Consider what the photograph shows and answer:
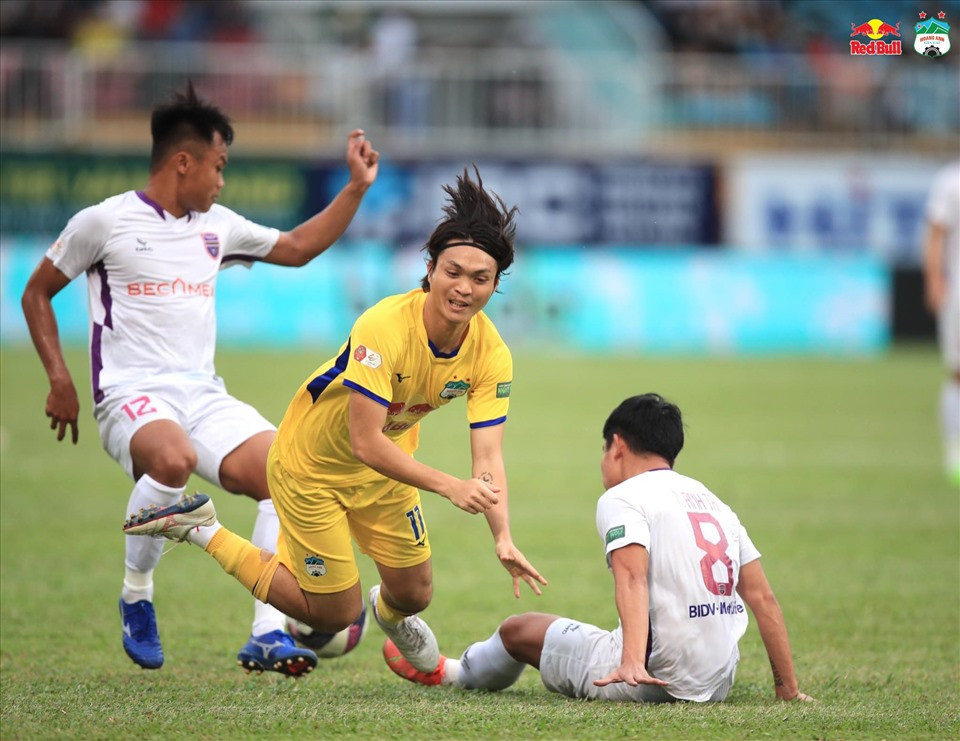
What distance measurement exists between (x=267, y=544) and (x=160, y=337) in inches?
41.8

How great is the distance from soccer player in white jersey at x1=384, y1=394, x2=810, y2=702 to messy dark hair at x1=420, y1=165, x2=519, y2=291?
756 mm

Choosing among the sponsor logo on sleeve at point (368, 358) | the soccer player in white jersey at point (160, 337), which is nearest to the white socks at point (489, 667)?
the soccer player in white jersey at point (160, 337)

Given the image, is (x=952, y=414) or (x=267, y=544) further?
(x=952, y=414)

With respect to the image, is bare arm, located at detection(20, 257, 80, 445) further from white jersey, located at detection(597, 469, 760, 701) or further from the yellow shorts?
white jersey, located at detection(597, 469, 760, 701)

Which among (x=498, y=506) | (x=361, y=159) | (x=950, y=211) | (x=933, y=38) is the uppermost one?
(x=933, y=38)

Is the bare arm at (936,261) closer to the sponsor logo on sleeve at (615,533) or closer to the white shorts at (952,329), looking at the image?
the white shorts at (952,329)

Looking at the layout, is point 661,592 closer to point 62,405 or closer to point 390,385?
point 390,385

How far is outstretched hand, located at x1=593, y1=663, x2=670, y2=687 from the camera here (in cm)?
475

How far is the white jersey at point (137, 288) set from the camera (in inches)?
247

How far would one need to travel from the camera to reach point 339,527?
18.3ft

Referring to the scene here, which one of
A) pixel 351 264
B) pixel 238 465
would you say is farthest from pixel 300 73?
pixel 238 465

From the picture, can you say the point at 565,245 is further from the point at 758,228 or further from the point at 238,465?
the point at 238,465

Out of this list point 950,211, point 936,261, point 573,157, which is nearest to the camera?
point 936,261

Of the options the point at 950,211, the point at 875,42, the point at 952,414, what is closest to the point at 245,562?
the point at 875,42
